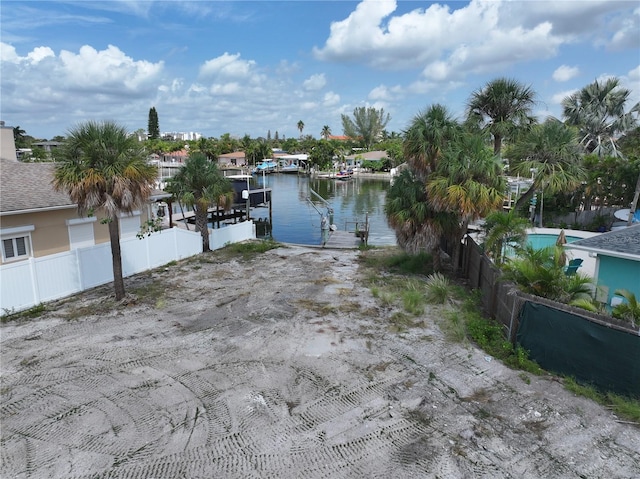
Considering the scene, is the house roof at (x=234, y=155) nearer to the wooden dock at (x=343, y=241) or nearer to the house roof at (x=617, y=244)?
the wooden dock at (x=343, y=241)

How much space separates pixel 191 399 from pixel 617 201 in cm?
2761

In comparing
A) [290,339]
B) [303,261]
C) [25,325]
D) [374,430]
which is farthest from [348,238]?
[374,430]

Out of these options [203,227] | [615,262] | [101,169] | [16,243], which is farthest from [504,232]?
[16,243]

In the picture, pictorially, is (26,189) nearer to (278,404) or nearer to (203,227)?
(203,227)

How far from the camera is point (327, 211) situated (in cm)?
3766

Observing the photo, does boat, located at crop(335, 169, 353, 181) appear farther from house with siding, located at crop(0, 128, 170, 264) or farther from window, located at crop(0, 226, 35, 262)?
window, located at crop(0, 226, 35, 262)

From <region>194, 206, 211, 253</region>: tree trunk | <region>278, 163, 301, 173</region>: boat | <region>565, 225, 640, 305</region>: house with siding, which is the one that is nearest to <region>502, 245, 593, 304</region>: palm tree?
<region>565, 225, 640, 305</region>: house with siding

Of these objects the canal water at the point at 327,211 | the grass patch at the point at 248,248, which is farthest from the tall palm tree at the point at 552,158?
the grass patch at the point at 248,248

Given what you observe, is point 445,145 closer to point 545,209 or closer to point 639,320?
point 639,320

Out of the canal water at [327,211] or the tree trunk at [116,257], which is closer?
the tree trunk at [116,257]

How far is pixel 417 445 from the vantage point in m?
6.21

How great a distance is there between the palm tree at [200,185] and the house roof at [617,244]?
14.2m

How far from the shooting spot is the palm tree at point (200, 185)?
755 inches

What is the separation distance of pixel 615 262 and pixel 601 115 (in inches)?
943
